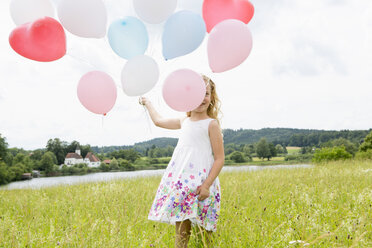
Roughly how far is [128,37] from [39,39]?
0.60m

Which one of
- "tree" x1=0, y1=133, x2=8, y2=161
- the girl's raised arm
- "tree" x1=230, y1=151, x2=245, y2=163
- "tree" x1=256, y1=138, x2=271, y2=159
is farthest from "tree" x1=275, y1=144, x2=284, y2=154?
the girl's raised arm

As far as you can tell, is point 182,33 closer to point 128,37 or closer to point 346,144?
point 128,37

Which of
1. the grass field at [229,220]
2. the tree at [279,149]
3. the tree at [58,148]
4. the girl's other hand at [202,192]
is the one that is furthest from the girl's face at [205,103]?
the tree at [279,149]

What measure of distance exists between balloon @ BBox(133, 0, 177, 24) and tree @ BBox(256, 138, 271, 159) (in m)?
31.6

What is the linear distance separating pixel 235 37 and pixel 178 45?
406 mm

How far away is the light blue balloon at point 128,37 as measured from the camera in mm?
1953

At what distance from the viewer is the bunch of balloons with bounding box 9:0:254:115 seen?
1851 millimetres

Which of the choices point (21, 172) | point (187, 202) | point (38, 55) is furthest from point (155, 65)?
point (21, 172)

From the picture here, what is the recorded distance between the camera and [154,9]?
6.27 ft

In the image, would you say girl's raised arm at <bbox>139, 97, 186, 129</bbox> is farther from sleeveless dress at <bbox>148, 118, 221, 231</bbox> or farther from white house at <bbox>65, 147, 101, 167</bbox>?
white house at <bbox>65, 147, 101, 167</bbox>

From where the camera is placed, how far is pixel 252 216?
2828 mm

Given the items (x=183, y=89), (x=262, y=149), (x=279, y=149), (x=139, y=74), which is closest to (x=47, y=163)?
(x=262, y=149)

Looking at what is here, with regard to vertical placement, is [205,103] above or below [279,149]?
above

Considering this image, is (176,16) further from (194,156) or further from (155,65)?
(194,156)
